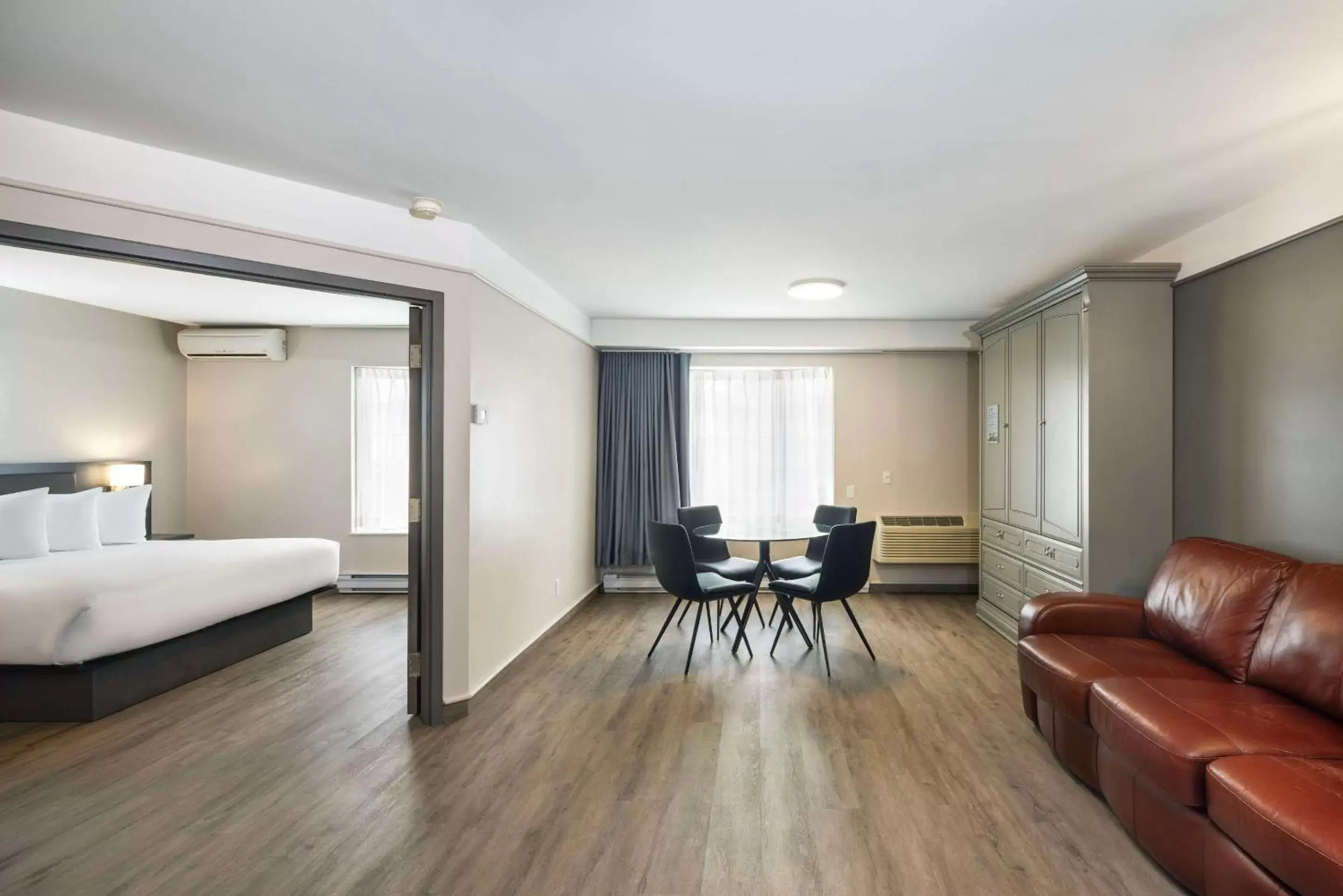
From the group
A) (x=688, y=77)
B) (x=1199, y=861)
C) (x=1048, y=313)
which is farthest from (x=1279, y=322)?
(x=688, y=77)

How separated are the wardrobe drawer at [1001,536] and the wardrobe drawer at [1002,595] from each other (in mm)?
262

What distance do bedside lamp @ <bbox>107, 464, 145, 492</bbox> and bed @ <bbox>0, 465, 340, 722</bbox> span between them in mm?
668

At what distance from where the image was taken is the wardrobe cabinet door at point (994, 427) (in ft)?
14.6

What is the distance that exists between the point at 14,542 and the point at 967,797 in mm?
5342

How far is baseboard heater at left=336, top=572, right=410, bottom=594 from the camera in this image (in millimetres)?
5496

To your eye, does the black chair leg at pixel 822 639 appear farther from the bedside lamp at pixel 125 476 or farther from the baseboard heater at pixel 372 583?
the bedside lamp at pixel 125 476

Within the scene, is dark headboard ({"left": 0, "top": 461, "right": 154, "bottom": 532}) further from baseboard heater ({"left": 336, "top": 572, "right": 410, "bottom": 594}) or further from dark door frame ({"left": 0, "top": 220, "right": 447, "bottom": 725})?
dark door frame ({"left": 0, "top": 220, "right": 447, "bottom": 725})

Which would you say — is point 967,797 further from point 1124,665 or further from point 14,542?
point 14,542

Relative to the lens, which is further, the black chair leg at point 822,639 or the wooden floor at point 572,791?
the black chair leg at point 822,639

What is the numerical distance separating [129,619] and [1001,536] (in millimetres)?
5385

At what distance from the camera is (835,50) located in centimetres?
166

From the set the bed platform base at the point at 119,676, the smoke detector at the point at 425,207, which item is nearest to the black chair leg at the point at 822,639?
the smoke detector at the point at 425,207

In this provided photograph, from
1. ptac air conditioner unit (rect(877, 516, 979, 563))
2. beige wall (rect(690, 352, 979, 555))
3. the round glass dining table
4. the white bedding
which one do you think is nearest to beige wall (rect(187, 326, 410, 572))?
the white bedding

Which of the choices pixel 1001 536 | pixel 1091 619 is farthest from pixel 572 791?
pixel 1001 536
